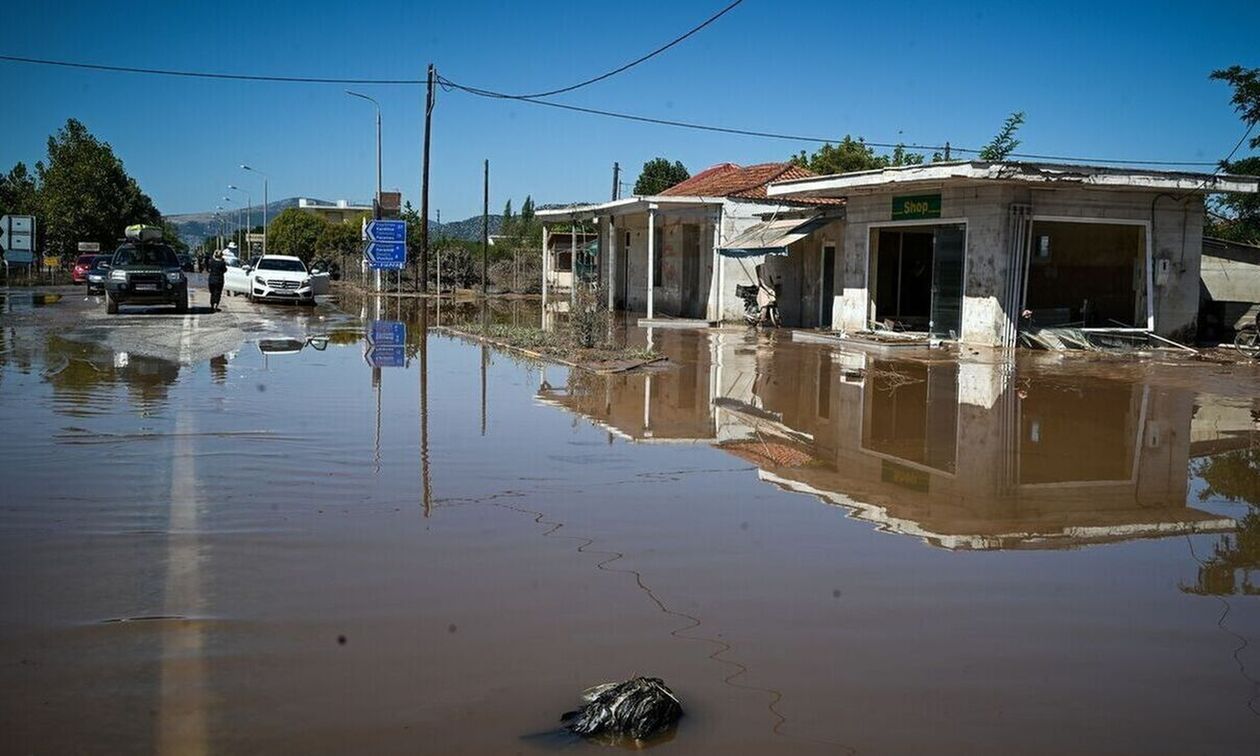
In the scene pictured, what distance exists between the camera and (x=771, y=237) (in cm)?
2900

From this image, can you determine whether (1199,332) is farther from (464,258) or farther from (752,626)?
(464,258)

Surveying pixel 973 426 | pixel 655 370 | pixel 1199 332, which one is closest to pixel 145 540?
pixel 973 426

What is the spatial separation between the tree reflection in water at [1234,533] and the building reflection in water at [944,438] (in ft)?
0.74

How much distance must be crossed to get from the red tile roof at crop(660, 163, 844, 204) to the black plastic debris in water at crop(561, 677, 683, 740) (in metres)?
26.6

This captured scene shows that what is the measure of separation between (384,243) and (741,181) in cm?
1413

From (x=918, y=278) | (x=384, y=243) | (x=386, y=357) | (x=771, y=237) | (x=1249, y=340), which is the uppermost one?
(x=384, y=243)

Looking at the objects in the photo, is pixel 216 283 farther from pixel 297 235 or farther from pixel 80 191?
pixel 297 235

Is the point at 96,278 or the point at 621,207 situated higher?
the point at 621,207

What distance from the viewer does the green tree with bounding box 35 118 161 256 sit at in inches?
2217

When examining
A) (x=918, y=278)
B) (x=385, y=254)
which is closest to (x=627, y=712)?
(x=918, y=278)

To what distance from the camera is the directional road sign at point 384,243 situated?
39938 mm

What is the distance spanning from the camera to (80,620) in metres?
5.19

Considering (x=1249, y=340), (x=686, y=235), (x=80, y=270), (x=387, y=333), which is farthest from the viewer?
(x=80, y=270)

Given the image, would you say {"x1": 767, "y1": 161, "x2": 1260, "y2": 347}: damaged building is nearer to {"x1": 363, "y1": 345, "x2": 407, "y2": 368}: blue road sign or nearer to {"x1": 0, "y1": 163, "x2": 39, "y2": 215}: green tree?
{"x1": 363, "y1": 345, "x2": 407, "y2": 368}: blue road sign
